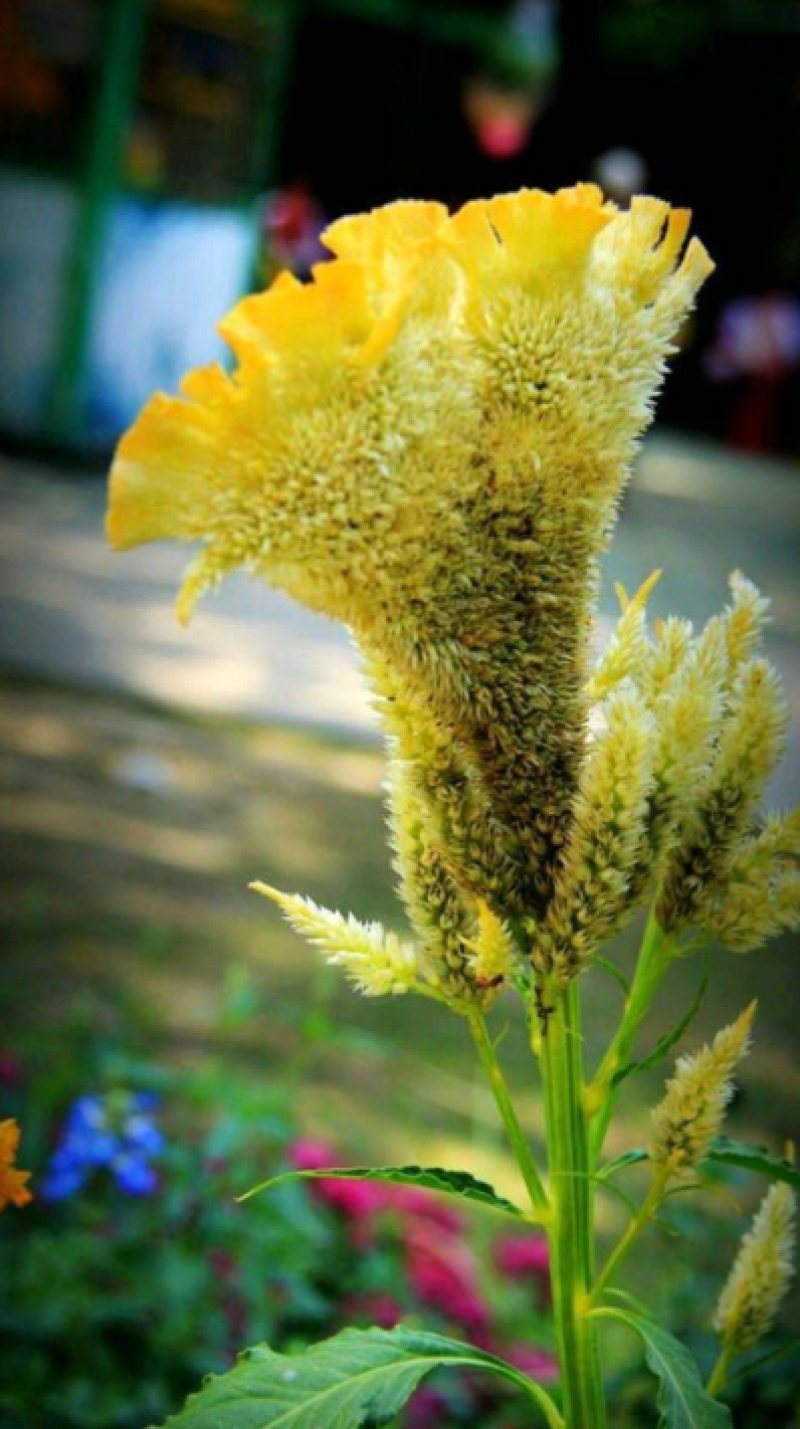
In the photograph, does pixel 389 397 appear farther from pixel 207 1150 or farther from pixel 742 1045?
pixel 207 1150

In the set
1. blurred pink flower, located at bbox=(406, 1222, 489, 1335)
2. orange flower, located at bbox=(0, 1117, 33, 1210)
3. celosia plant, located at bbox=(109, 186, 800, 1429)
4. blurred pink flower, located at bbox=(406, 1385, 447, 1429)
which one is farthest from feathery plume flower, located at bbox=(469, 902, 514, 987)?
blurred pink flower, located at bbox=(406, 1222, 489, 1335)

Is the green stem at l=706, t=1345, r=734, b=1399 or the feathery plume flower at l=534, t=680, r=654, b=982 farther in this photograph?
the green stem at l=706, t=1345, r=734, b=1399

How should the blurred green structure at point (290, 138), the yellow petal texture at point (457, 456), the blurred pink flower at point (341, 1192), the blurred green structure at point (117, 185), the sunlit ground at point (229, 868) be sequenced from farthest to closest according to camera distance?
the blurred green structure at point (290, 138) < the blurred green structure at point (117, 185) < the sunlit ground at point (229, 868) < the blurred pink flower at point (341, 1192) < the yellow petal texture at point (457, 456)

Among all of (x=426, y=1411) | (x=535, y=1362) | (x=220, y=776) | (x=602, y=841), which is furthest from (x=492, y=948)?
(x=220, y=776)

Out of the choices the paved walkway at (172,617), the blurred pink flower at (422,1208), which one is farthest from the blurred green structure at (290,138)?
the blurred pink flower at (422,1208)

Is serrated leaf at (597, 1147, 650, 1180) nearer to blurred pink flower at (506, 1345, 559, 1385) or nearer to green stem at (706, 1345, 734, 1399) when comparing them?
green stem at (706, 1345, 734, 1399)

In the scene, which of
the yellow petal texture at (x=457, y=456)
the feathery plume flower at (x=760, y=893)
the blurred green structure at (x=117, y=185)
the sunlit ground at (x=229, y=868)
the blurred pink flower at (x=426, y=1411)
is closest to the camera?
the yellow petal texture at (x=457, y=456)

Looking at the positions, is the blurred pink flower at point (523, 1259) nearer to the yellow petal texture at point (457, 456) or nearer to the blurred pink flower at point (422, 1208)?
the blurred pink flower at point (422, 1208)
